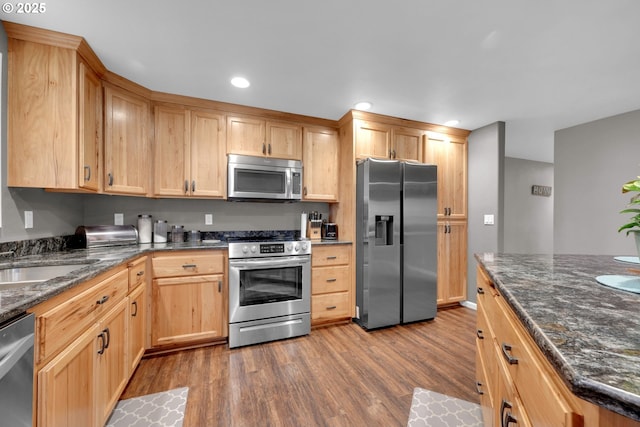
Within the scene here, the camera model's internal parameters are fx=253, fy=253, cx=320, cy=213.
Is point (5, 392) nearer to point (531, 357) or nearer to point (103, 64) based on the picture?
point (531, 357)

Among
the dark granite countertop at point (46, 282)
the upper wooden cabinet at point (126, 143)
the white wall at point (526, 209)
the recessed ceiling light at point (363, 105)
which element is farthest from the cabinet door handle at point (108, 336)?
the white wall at point (526, 209)

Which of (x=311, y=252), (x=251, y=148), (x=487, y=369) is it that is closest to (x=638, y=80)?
(x=487, y=369)

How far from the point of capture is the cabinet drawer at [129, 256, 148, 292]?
1793 mm

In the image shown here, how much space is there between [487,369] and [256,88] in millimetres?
2663

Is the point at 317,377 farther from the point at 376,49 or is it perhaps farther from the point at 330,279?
the point at 376,49

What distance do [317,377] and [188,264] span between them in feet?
4.71

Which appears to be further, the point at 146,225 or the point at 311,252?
the point at 311,252

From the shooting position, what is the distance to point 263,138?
2.84 m

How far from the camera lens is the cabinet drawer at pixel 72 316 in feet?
3.02

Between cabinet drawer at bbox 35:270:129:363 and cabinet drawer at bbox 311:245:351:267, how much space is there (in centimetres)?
168

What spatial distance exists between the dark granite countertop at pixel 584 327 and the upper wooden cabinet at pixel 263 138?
7.71ft

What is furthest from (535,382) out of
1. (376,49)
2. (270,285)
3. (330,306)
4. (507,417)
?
(330,306)

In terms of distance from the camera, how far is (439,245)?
3.28 metres

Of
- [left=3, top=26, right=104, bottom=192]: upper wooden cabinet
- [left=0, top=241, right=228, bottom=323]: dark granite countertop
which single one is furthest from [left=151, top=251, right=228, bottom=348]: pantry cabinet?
[left=3, top=26, right=104, bottom=192]: upper wooden cabinet
